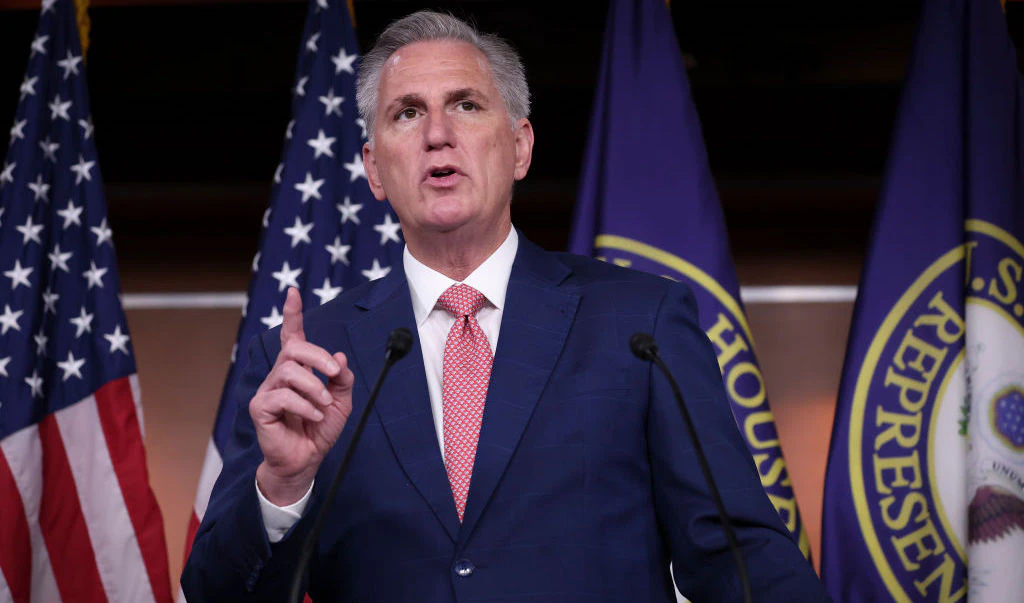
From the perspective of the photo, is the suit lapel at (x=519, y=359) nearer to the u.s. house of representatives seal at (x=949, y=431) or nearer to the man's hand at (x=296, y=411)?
the man's hand at (x=296, y=411)

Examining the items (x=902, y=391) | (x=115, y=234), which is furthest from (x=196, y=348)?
(x=902, y=391)

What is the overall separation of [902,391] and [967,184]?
609 mm

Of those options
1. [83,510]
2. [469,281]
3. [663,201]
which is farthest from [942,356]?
[83,510]

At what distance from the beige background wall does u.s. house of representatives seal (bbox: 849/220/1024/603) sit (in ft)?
3.90

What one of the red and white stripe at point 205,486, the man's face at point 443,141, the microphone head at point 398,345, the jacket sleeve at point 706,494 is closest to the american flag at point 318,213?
the red and white stripe at point 205,486

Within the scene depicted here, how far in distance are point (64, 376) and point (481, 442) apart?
6.85ft

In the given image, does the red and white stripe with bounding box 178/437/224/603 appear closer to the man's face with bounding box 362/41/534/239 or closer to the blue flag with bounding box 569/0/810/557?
the blue flag with bounding box 569/0/810/557

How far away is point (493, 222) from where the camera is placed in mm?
1683

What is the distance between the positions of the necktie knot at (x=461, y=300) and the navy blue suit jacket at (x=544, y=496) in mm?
76

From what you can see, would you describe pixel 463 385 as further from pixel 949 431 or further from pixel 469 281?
pixel 949 431

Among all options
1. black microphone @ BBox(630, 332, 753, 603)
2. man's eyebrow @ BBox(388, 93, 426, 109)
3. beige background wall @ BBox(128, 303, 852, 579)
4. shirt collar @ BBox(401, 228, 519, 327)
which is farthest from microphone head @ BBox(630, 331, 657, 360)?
beige background wall @ BBox(128, 303, 852, 579)

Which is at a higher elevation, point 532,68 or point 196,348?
point 532,68

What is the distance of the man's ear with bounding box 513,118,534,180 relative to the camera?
1.85 m

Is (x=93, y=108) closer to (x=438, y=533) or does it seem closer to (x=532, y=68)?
(x=532, y=68)
